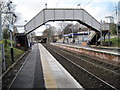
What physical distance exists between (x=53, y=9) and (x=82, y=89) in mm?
25507

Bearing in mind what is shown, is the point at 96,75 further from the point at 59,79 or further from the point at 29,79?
the point at 29,79

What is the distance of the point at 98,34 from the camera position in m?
35.7

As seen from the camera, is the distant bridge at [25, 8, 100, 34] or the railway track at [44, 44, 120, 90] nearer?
the railway track at [44, 44, 120, 90]

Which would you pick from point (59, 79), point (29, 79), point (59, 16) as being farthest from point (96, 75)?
point (59, 16)

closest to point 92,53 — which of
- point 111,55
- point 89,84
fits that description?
point 111,55

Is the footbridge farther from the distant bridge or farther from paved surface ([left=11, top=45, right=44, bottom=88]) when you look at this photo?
paved surface ([left=11, top=45, right=44, bottom=88])

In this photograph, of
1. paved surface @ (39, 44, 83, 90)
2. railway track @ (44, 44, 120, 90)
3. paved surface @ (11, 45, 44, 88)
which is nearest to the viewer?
paved surface @ (39, 44, 83, 90)

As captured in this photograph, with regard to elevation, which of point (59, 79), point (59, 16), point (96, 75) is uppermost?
point (59, 16)

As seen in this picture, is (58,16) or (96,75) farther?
(58,16)

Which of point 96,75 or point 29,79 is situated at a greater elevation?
point 29,79

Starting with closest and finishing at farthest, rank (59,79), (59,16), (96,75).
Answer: (59,79)
(96,75)
(59,16)

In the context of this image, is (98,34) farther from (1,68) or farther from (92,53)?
(1,68)

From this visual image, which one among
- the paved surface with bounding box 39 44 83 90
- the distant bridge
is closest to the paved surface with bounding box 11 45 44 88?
the paved surface with bounding box 39 44 83 90

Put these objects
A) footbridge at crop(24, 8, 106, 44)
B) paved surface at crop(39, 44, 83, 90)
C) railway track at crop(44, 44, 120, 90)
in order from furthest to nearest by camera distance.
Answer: footbridge at crop(24, 8, 106, 44)
railway track at crop(44, 44, 120, 90)
paved surface at crop(39, 44, 83, 90)
